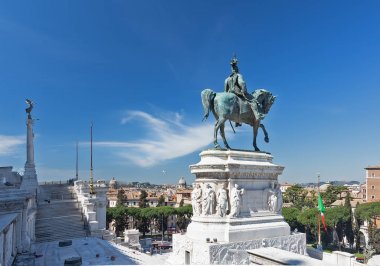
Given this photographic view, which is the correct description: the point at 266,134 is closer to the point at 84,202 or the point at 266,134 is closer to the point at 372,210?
the point at 84,202

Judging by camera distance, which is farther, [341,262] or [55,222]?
→ [55,222]

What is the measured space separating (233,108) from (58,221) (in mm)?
18887

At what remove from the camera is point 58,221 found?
25984 mm

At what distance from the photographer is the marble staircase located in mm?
23834

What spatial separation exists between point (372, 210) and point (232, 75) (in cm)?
3914

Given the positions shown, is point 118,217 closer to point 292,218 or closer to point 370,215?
point 292,218

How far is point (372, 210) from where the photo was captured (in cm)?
4409

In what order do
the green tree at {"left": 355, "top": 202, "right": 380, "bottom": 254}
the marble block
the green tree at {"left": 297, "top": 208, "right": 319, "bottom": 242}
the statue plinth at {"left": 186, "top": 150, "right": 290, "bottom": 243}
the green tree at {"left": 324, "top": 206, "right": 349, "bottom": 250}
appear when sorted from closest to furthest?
the marble block < the statue plinth at {"left": 186, "top": 150, "right": 290, "bottom": 243} < the green tree at {"left": 355, "top": 202, "right": 380, "bottom": 254} < the green tree at {"left": 297, "top": 208, "right": 319, "bottom": 242} < the green tree at {"left": 324, "top": 206, "right": 349, "bottom": 250}

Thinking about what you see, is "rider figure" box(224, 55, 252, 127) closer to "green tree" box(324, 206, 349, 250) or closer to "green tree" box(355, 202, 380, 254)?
"green tree" box(355, 202, 380, 254)

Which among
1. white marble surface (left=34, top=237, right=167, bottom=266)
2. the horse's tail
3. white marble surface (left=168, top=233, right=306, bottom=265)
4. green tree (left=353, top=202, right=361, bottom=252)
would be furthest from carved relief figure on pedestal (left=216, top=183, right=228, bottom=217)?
green tree (left=353, top=202, right=361, bottom=252)

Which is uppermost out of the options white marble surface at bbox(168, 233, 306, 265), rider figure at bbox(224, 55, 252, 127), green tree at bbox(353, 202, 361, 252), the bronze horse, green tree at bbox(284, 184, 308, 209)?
rider figure at bbox(224, 55, 252, 127)

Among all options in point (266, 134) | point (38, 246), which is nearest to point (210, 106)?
point (266, 134)

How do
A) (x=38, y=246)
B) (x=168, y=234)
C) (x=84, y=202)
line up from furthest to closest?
1. (x=168, y=234)
2. (x=84, y=202)
3. (x=38, y=246)

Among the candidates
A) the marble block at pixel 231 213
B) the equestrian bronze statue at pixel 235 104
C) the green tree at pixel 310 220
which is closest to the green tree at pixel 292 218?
the green tree at pixel 310 220
